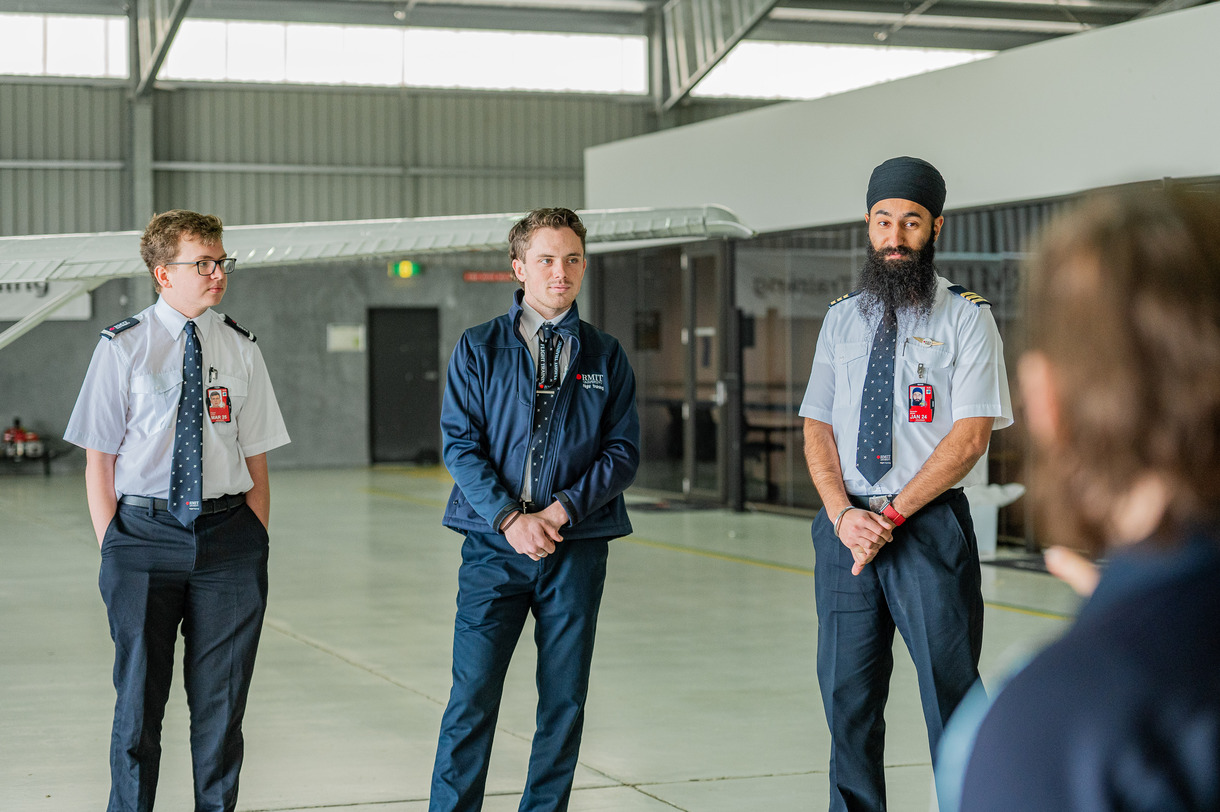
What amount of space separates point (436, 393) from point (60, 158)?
6.72 meters

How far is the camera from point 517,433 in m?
3.40

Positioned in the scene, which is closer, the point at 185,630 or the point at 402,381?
the point at 185,630

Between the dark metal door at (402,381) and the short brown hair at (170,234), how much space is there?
57.2 ft

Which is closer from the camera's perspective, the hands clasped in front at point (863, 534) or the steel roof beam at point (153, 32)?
the hands clasped in front at point (863, 534)

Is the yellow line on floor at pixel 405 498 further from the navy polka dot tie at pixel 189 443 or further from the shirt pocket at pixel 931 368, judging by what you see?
the shirt pocket at pixel 931 368

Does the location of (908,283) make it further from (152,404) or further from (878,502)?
(152,404)

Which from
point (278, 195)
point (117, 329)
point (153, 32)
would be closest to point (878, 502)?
point (117, 329)

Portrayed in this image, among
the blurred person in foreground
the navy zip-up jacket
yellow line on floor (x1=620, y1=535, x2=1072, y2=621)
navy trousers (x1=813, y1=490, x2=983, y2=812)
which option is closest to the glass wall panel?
yellow line on floor (x1=620, y1=535, x2=1072, y2=621)

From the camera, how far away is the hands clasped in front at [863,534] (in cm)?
305

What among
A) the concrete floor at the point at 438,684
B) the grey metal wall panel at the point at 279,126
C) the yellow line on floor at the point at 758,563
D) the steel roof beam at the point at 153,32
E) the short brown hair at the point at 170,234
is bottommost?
the concrete floor at the point at 438,684

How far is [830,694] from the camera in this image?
316cm

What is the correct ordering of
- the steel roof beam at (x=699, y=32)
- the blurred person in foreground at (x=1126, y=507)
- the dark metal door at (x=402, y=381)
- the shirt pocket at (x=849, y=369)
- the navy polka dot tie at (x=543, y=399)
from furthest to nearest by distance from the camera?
the dark metal door at (x=402, y=381)
the steel roof beam at (x=699, y=32)
the navy polka dot tie at (x=543, y=399)
the shirt pocket at (x=849, y=369)
the blurred person in foreground at (x=1126, y=507)

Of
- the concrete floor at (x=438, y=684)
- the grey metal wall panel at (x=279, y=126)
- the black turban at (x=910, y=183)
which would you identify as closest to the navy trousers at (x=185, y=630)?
the concrete floor at (x=438, y=684)

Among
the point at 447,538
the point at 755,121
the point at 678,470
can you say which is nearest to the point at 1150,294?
the point at 447,538
